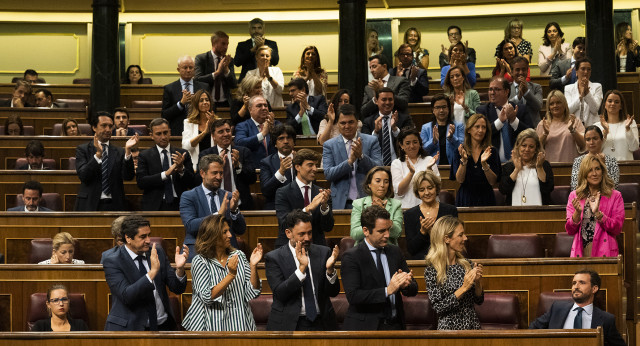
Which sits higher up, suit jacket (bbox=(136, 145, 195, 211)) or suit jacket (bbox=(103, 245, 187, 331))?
suit jacket (bbox=(136, 145, 195, 211))

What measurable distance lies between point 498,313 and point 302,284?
4.12 ft

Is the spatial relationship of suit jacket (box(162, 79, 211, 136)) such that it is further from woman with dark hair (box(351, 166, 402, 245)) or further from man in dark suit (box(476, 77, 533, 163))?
woman with dark hair (box(351, 166, 402, 245))

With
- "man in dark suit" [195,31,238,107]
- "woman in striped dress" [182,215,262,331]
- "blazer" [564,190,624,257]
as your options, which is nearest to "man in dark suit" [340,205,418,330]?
"woman in striped dress" [182,215,262,331]

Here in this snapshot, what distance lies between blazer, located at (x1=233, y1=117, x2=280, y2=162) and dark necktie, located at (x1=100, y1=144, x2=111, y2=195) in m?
0.99

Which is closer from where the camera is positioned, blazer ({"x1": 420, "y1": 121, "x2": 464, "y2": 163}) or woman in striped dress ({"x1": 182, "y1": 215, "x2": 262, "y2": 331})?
woman in striped dress ({"x1": 182, "y1": 215, "x2": 262, "y2": 331})

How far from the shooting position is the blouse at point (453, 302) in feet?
18.4

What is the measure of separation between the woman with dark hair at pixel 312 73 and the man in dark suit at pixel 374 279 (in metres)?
4.24

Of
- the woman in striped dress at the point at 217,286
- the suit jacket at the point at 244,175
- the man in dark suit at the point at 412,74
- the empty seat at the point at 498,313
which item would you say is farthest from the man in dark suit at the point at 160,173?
the man in dark suit at the point at 412,74

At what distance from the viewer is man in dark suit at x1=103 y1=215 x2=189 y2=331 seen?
573 centimetres

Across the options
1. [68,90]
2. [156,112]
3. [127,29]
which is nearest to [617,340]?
[156,112]

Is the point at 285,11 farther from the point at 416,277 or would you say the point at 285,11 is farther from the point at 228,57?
the point at 416,277

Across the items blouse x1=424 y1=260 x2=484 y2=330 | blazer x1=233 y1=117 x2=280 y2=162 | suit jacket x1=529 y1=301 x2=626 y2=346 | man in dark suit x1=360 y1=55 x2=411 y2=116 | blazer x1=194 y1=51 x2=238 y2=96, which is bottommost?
suit jacket x1=529 y1=301 x2=626 y2=346

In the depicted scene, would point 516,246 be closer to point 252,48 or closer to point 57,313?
point 57,313

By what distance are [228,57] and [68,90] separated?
11.6 ft
